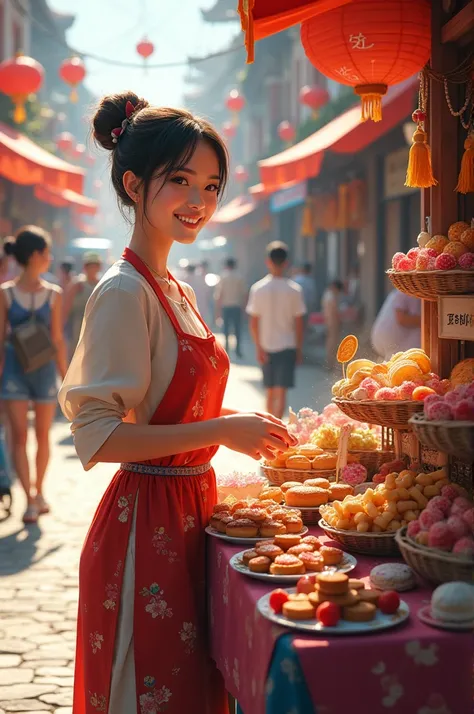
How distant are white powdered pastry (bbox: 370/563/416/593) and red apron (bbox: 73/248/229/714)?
0.60m

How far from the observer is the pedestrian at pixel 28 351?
24.2 ft

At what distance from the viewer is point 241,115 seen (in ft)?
164

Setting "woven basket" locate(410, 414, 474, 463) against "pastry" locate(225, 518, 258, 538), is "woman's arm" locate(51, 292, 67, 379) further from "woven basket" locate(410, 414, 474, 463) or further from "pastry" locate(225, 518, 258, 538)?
"woven basket" locate(410, 414, 474, 463)

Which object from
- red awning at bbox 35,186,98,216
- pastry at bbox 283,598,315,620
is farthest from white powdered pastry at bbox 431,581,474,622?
red awning at bbox 35,186,98,216

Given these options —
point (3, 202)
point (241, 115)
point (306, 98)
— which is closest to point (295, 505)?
point (306, 98)

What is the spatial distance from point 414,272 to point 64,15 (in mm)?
41685

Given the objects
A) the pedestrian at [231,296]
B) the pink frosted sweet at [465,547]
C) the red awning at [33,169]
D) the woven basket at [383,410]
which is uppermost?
the red awning at [33,169]

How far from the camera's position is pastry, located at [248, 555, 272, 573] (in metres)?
2.59

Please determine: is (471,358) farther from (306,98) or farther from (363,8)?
(306,98)

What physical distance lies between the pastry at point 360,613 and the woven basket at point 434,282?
1087 mm

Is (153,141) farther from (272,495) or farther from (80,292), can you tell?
(80,292)

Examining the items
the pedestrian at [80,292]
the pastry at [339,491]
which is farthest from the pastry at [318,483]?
the pedestrian at [80,292]

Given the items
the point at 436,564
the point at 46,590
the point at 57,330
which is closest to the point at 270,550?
the point at 436,564

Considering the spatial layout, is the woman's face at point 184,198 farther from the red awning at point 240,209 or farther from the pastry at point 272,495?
the red awning at point 240,209
